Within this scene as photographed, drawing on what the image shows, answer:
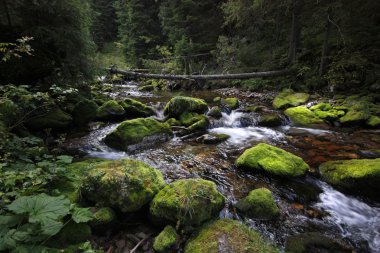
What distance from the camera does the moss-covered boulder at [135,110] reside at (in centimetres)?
1022

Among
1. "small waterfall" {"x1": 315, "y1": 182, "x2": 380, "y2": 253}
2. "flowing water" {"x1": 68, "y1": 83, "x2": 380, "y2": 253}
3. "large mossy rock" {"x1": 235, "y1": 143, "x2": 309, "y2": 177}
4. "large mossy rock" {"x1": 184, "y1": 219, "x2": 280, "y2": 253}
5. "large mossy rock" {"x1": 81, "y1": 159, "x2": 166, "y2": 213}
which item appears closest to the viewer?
"large mossy rock" {"x1": 184, "y1": 219, "x2": 280, "y2": 253}

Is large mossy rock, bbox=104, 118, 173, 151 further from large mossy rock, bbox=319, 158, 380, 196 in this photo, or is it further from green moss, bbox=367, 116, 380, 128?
green moss, bbox=367, 116, 380, 128

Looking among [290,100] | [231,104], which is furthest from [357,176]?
[290,100]

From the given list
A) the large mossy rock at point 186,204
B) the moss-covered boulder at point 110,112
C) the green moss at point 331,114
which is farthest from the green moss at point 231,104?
the large mossy rock at point 186,204

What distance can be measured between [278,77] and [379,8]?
5526 mm

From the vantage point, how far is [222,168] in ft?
19.7

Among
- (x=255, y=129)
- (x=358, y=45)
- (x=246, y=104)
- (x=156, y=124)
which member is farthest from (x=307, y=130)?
(x=358, y=45)

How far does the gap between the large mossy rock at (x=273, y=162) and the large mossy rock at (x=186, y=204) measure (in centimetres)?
179

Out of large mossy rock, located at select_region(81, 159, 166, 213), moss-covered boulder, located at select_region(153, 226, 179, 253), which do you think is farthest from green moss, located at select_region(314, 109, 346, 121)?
moss-covered boulder, located at select_region(153, 226, 179, 253)

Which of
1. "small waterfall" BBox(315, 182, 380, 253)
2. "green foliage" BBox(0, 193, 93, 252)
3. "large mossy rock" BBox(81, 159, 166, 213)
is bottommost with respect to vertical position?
"small waterfall" BBox(315, 182, 380, 253)

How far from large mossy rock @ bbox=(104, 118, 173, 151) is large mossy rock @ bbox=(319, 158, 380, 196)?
4493 mm

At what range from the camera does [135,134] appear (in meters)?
7.28

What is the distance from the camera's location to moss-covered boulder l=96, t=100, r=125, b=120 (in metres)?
9.57

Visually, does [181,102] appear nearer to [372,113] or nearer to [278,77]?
[372,113]
